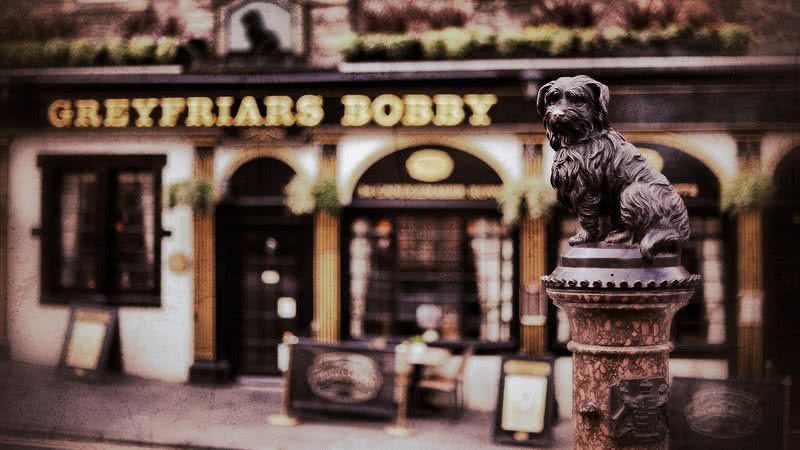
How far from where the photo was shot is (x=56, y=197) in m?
12.7

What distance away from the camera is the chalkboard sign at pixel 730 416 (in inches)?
326

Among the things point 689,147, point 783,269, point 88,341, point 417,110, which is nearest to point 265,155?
point 417,110

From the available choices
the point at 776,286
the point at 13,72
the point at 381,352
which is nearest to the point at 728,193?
the point at 776,286

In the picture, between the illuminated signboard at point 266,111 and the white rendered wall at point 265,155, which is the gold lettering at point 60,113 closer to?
the illuminated signboard at point 266,111

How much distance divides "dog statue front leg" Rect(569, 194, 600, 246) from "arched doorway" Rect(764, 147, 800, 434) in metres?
7.25

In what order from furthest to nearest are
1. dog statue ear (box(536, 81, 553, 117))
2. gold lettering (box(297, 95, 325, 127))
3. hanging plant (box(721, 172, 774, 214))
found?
gold lettering (box(297, 95, 325, 127)) → hanging plant (box(721, 172, 774, 214)) → dog statue ear (box(536, 81, 553, 117))

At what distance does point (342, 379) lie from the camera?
1008 cm

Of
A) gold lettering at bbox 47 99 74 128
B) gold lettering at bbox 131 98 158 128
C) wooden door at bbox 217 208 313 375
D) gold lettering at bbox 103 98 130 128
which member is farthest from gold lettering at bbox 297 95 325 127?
gold lettering at bbox 47 99 74 128

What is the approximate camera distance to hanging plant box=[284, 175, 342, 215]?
441 inches

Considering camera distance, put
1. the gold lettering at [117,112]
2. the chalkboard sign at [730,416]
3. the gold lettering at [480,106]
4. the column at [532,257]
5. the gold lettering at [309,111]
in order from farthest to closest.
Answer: the gold lettering at [117,112] < the gold lettering at [309,111] < the gold lettering at [480,106] < the column at [532,257] < the chalkboard sign at [730,416]

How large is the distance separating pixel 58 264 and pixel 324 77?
5.14m

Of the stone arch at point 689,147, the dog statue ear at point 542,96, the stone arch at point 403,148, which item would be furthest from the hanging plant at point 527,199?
the dog statue ear at point 542,96

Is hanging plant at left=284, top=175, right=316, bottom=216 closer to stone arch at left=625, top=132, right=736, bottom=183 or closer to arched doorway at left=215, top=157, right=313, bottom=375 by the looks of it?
arched doorway at left=215, top=157, right=313, bottom=375

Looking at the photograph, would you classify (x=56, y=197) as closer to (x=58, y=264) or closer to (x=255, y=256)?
(x=58, y=264)
